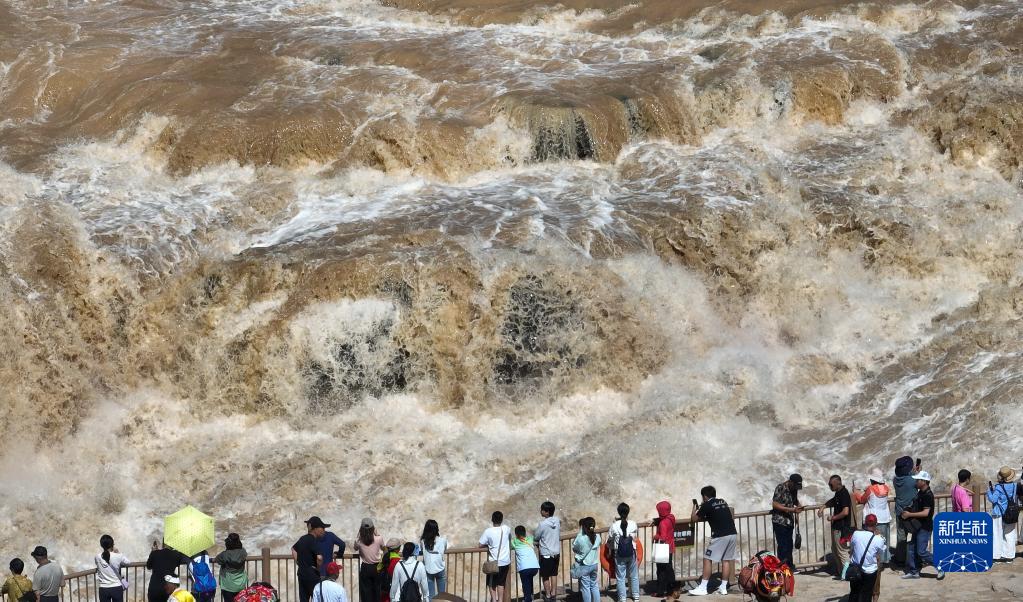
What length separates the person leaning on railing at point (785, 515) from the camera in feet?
40.7

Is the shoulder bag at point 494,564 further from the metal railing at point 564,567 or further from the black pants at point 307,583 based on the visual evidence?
the black pants at point 307,583

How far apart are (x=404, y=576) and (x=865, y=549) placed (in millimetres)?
3768

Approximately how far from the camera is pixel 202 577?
11359 mm

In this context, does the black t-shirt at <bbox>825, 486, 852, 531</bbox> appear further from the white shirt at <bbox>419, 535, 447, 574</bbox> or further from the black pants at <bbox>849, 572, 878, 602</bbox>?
the white shirt at <bbox>419, 535, 447, 574</bbox>

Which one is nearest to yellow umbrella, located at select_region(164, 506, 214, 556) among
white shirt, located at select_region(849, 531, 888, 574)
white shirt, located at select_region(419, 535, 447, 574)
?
white shirt, located at select_region(419, 535, 447, 574)

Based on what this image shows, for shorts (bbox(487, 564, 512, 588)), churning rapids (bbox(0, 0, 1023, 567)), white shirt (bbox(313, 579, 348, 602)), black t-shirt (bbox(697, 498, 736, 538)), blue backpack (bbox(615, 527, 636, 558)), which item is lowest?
shorts (bbox(487, 564, 512, 588))

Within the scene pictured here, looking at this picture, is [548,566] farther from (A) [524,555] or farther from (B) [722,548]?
(B) [722,548]

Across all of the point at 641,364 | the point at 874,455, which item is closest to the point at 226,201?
the point at 641,364

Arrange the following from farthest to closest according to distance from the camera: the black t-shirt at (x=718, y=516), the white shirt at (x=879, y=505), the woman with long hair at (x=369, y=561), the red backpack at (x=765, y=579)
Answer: the white shirt at (x=879, y=505) → the black t-shirt at (x=718, y=516) → the woman with long hair at (x=369, y=561) → the red backpack at (x=765, y=579)

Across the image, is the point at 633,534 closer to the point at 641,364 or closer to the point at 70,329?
the point at 641,364

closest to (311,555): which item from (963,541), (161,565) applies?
(161,565)

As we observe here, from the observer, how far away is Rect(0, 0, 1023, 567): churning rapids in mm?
17531

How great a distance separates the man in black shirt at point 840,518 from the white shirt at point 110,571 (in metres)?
6.27

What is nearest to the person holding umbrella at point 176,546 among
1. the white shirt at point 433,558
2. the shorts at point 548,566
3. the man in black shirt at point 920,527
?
the white shirt at point 433,558
